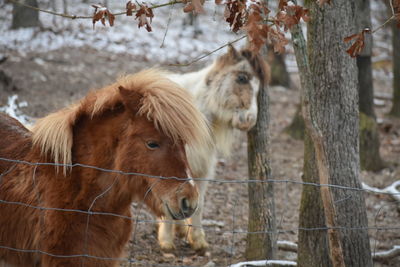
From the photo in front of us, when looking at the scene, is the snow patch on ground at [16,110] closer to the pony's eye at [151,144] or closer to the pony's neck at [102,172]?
the pony's neck at [102,172]

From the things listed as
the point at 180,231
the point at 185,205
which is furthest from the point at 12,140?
the point at 180,231

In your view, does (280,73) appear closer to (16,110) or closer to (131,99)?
(16,110)

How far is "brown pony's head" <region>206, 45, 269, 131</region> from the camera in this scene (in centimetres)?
630

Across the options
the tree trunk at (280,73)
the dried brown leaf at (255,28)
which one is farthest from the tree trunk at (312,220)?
the tree trunk at (280,73)

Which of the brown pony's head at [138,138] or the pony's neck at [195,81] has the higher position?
the pony's neck at [195,81]

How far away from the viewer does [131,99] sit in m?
3.70

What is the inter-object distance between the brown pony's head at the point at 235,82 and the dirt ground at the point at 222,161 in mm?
1218

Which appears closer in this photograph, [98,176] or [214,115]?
[98,176]

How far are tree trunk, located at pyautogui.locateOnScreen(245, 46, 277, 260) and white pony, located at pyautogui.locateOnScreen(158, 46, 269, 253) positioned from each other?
0.51 metres

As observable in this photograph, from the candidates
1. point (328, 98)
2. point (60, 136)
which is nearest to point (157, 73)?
point (60, 136)

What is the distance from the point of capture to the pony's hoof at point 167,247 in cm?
607

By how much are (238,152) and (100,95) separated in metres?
6.59

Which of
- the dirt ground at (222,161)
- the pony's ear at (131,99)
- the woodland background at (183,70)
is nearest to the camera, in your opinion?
the pony's ear at (131,99)

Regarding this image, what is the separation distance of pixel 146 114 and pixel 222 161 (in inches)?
239
